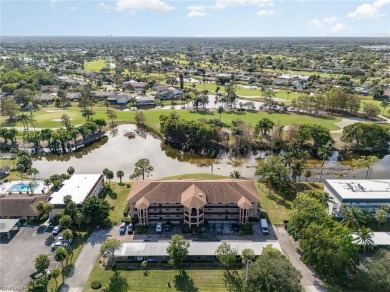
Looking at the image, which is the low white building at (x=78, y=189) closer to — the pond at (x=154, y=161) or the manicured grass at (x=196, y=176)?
the pond at (x=154, y=161)

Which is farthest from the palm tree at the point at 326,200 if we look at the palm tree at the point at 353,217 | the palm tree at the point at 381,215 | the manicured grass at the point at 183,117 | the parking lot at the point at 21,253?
the manicured grass at the point at 183,117

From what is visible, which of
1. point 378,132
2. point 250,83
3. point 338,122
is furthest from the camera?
point 250,83

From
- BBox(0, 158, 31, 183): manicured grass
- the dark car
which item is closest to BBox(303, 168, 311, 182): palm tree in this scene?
the dark car

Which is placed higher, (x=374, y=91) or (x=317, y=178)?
(x=374, y=91)

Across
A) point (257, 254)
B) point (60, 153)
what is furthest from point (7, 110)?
point (257, 254)

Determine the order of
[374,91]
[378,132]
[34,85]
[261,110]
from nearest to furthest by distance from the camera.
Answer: [378,132], [261,110], [374,91], [34,85]

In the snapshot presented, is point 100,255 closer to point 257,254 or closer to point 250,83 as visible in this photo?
point 257,254
